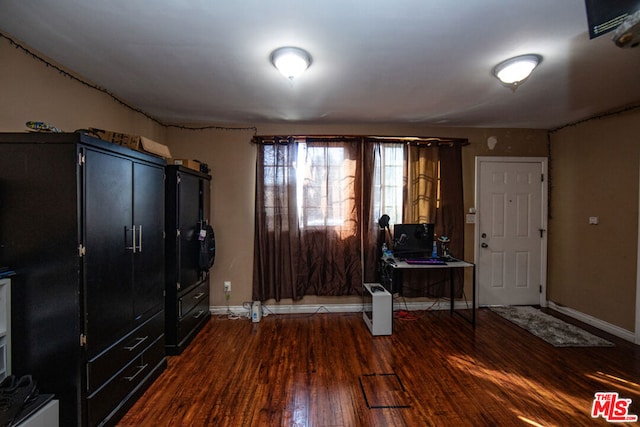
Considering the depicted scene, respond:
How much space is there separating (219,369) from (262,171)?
2346 mm

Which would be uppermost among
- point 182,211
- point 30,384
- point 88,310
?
point 182,211

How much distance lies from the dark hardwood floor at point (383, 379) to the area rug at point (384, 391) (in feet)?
0.03

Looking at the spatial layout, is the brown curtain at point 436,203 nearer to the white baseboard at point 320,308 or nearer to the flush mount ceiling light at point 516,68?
the white baseboard at point 320,308

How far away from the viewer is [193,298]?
9.87 feet

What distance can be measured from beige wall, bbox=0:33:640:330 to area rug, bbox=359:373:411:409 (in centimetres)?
153

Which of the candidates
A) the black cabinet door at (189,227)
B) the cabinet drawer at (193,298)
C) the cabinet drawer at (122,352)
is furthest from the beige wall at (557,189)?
the cabinet drawer at (122,352)

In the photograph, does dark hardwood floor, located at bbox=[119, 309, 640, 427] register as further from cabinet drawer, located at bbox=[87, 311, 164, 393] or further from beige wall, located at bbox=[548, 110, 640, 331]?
beige wall, located at bbox=[548, 110, 640, 331]

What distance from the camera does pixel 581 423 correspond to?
179 centimetres

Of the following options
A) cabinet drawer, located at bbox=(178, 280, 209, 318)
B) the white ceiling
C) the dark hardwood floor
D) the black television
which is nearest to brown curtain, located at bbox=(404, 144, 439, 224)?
the black television

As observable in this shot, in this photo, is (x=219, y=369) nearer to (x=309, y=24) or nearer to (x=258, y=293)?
(x=258, y=293)

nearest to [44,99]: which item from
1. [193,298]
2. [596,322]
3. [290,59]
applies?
[290,59]

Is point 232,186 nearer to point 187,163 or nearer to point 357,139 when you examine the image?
point 187,163

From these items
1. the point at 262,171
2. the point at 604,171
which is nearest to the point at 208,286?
the point at 262,171

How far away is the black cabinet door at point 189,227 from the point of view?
2742mm
